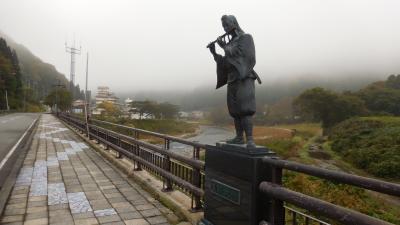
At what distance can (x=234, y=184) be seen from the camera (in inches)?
154

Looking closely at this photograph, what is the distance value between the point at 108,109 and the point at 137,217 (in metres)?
91.3

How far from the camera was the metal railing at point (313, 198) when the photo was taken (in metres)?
2.42

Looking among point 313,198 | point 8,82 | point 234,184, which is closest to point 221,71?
point 234,184

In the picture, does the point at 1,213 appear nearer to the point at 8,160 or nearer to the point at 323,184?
the point at 8,160

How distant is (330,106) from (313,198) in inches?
2475

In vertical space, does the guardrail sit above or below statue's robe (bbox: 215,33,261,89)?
below

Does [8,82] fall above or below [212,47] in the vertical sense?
above

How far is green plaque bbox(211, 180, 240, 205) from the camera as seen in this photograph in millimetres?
Answer: 3852

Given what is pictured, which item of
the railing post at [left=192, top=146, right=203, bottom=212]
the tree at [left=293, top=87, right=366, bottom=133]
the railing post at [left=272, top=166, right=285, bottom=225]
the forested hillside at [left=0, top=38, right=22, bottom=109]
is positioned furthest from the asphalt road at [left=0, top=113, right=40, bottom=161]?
the forested hillside at [left=0, top=38, right=22, bottom=109]

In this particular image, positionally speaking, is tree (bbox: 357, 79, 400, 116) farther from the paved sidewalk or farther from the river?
the paved sidewalk

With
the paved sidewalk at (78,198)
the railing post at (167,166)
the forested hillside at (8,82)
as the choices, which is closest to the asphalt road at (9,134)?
the paved sidewalk at (78,198)

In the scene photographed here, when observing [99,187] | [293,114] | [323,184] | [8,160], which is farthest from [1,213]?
[293,114]

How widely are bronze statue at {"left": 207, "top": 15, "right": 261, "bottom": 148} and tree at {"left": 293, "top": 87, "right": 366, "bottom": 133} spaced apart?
60.5 metres

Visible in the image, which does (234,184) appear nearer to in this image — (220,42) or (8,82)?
(220,42)
